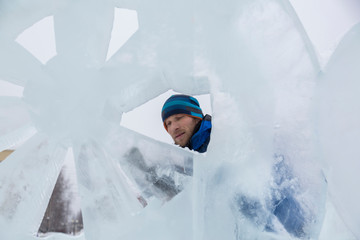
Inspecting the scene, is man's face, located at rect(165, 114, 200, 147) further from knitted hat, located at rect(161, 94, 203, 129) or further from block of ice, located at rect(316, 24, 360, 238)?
block of ice, located at rect(316, 24, 360, 238)

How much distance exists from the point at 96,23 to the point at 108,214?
537mm

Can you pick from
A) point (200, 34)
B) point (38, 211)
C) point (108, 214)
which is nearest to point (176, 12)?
point (200, 34)

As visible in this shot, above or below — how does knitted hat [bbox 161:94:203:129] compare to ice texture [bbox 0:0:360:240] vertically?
above

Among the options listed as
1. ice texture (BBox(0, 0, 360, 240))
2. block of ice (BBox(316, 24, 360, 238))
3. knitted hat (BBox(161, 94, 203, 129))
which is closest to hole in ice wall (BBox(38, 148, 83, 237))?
knitted hat (BBox(161, 94, 203, 129))

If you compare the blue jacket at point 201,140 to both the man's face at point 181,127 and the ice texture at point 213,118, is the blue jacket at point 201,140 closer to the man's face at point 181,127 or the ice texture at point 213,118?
the man's face at point 181,127

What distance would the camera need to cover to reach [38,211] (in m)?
0.91

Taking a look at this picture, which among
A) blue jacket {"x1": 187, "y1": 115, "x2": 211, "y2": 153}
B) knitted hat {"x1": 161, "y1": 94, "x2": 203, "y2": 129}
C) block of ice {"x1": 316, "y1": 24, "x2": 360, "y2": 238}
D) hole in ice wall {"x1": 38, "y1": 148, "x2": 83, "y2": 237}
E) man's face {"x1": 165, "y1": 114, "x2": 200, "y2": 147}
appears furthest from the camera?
hole in ice wall {"x1": 38, "y1": 148, "x2": 83, "y2": 237}

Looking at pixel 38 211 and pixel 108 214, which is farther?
pixel 38 211

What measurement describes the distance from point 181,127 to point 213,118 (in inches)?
40.2

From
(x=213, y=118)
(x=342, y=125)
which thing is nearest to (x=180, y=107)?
(x=213, y=118)

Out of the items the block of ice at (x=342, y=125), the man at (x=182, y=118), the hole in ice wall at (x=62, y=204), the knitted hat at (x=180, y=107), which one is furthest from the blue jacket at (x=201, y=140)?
the hole in ice wall at (x=62, y=204)

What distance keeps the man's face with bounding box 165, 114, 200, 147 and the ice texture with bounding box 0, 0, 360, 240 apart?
0.83 meters

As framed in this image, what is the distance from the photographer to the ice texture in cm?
71

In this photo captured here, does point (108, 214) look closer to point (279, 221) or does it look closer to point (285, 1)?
point (279, 221)
